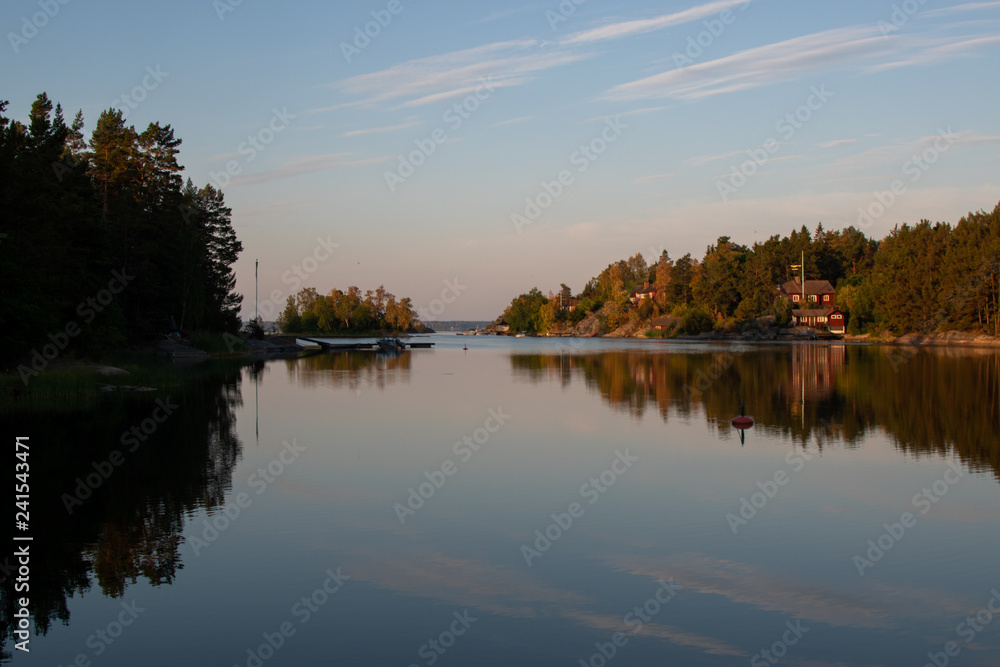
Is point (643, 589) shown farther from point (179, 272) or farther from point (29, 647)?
point (179, 272)

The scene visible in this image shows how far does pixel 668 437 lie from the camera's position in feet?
78.7

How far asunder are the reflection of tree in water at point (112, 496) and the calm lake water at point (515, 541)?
72 millimetres

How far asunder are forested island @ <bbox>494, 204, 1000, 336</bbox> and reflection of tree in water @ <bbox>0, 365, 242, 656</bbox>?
92084mm

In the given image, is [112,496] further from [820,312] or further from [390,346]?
[820,312]

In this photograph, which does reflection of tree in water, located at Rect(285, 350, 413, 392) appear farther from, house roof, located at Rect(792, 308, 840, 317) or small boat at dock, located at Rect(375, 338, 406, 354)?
house roof, located at Rect(792, 308, 840, 317)

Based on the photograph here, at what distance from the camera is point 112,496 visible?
15.7m

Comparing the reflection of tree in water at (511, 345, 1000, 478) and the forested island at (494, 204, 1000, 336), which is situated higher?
the forested island at (494, 204, 1000, 336)

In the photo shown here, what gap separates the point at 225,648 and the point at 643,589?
16.9 ft

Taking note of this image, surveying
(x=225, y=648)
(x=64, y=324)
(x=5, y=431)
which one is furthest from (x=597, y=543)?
(x=64, y=324)

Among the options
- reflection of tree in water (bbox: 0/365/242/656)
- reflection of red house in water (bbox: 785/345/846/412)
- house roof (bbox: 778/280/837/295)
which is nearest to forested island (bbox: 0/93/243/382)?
reflection of tree in water (bbox: 0/365/242/656)

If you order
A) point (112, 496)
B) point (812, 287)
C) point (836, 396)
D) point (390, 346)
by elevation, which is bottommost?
point (836, 396)

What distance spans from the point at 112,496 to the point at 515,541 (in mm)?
8305

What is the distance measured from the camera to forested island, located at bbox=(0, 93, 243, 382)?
109ft

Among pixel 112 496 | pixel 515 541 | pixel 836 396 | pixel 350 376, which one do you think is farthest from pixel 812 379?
pixel 112 496
